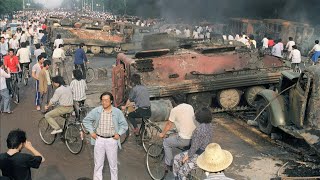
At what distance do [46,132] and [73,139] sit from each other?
3.17 ft

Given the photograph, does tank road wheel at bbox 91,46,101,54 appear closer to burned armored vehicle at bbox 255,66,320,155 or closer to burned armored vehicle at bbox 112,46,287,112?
burned armored vehicle at bbox 112,46,287,112

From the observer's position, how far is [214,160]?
4789 millimetres

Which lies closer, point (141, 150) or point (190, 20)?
point (141, 150)

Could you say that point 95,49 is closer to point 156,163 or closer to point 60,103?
point 60,103

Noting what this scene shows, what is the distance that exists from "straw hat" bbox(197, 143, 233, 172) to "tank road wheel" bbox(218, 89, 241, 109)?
25.9 ft

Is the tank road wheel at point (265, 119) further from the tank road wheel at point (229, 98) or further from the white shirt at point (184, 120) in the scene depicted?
the white shirt at point (184, 120)

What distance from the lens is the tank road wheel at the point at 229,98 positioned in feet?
41.9

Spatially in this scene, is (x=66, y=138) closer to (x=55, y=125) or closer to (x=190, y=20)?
(x=55, y=125)

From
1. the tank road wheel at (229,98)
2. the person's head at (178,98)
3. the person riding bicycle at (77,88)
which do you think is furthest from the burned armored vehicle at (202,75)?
the person riding bicycle at (77,88)

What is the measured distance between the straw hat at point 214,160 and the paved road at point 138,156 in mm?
3457

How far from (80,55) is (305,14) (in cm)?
2382

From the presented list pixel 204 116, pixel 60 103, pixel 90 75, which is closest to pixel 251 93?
pixel 60 103

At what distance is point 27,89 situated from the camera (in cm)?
1609

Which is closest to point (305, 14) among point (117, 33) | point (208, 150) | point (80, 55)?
point (117, 33)
